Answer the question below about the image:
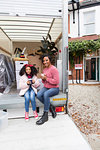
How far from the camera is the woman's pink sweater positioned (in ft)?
7.20

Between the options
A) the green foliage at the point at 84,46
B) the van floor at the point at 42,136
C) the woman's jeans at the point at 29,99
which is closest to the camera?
the van floor at the point at 42,136

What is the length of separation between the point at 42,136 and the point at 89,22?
30.1 feet

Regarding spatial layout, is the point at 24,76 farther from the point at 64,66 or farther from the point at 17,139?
the point at 17,139

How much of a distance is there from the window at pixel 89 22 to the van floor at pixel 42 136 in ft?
27.7

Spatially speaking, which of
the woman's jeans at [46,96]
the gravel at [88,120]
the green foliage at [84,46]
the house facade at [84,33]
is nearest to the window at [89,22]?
the house facade at [84,33]

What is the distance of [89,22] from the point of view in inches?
341

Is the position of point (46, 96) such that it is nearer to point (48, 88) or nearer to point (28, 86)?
point (48, 88)

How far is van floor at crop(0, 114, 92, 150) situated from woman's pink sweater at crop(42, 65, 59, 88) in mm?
657

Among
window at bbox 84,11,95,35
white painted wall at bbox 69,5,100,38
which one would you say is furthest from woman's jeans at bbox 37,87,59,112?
window at bbox 84,11,95,35

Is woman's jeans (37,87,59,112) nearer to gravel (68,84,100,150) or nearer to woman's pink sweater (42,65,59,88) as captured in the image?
woman's pink sweater (42,65,59,88)

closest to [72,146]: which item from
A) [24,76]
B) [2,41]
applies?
[24,76]

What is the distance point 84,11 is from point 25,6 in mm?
8056

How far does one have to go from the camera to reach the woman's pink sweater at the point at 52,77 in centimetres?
220

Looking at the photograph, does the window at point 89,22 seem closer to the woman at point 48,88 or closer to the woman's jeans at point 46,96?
the woman at point 48,88
